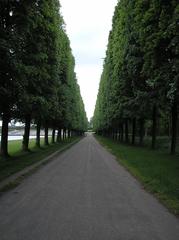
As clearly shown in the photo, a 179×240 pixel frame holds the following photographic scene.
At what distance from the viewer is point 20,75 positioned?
19328 millimetres

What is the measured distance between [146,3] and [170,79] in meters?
4.20

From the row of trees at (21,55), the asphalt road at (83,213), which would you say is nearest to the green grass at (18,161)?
the row of trees at (21,55)

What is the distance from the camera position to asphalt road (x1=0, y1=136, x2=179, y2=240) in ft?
26.1

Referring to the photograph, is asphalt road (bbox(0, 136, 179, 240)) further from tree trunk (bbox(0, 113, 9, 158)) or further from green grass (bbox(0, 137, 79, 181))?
tree trunk (bbox(0, 113, 9, 158))

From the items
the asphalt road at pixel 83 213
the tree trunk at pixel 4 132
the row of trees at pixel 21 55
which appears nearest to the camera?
the asphalt road at pixel 83 213

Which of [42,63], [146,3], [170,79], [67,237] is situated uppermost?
[146,3]

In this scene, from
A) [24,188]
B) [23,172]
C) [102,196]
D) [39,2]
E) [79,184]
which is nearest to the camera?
[102,196]

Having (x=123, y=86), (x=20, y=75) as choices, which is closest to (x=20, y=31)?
(x=20, y=75)

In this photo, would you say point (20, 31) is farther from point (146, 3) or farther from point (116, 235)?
point (116, 235)

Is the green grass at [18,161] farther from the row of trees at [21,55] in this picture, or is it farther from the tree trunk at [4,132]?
the row of trees at [21,55]

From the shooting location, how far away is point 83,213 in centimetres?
976

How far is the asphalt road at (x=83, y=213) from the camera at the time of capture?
7949mm

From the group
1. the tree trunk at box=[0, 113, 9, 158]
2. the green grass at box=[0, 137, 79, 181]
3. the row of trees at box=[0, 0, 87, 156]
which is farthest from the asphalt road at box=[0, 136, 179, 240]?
the tree trunk at box=[0, 113, 9, 158]

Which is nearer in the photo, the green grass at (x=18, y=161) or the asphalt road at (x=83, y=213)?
the asphalt road at (x=83, y=213)
